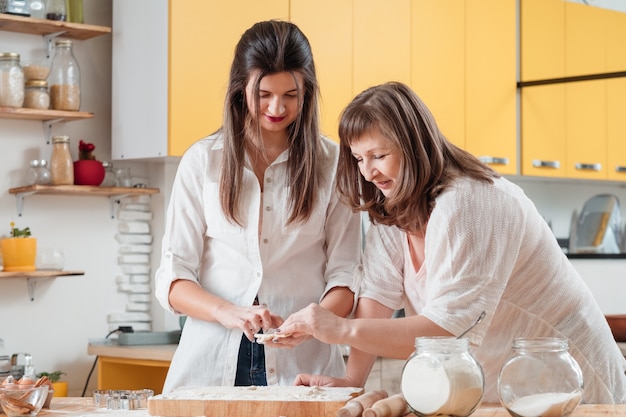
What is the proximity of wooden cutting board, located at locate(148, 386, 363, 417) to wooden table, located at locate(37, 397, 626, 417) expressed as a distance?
2.8 inches

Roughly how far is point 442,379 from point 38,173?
263 cm

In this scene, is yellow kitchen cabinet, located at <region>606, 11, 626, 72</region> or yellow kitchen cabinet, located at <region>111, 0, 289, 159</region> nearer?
yellow kitchen cabinet, located at <region>111, 0, 289, 159</region>

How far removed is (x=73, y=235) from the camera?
13.2ft

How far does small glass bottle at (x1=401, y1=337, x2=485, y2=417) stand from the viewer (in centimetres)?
150

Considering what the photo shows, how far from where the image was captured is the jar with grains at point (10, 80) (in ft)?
12.1

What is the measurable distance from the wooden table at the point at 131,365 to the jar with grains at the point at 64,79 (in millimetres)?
917

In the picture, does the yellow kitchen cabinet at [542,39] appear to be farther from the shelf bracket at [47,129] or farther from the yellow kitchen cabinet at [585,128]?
the shelf bracket at [47,129]

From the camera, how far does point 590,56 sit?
5.36 metres

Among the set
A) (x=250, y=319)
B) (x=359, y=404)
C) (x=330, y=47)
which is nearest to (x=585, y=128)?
(x=330, y=47)

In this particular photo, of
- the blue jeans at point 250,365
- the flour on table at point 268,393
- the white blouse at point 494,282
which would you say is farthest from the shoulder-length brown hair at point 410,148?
the blue jeans at point 250,365

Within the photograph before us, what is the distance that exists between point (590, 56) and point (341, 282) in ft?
11.5

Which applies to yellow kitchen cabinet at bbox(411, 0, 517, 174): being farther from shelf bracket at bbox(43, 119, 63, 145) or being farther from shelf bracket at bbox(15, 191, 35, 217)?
shelf bracket at bbox(15, 191, 35, 217)

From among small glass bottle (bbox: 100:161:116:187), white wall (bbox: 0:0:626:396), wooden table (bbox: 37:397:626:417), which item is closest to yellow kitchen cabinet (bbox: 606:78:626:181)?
white wall (bbox: 0:0:626:396)

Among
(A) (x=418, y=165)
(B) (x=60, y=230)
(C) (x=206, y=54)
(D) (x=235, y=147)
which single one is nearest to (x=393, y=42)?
(C) (x=206, y=54)
